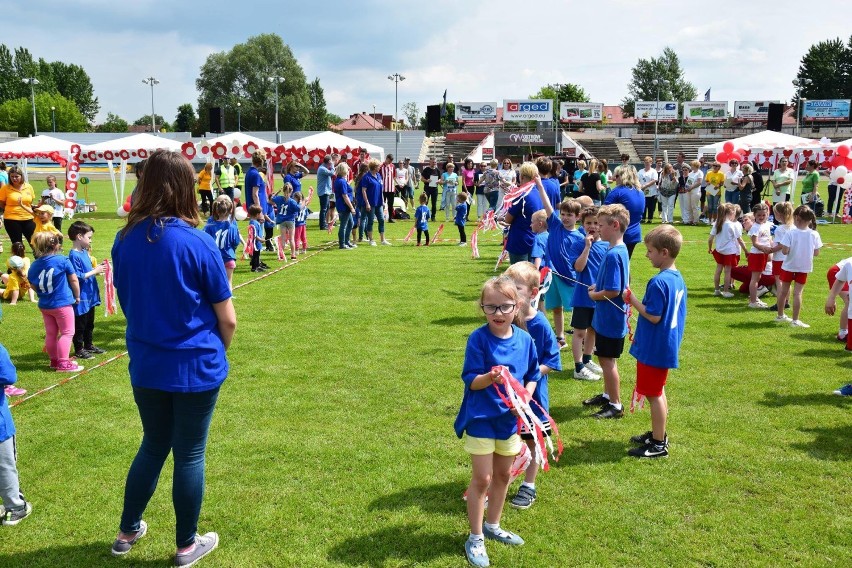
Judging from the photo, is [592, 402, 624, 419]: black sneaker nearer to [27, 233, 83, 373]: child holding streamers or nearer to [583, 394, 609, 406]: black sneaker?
[583, 394, 609, 406]: black sneaker

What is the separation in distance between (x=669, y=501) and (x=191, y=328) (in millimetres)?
3080

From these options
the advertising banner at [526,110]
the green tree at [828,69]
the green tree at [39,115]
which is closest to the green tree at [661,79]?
the green tree at [828,69]

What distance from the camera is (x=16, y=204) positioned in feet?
42.6

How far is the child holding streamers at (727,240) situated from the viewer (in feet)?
33.1

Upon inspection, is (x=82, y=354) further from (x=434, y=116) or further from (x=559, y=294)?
(x=434, y=116)

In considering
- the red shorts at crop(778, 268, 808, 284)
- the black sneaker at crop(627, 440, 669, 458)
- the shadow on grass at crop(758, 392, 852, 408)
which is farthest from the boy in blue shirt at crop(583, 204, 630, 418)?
the red shorts at crop(778, 268, 808, 284)

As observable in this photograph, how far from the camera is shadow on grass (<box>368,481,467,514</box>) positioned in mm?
4031

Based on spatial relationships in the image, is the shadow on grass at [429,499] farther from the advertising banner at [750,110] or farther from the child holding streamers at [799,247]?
the advertising banner at [750,110]

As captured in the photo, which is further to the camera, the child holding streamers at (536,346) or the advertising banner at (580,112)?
the advertising banner at (580,112)

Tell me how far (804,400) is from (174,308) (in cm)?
550

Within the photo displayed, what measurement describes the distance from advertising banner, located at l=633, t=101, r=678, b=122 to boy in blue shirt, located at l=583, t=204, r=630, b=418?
6594cm

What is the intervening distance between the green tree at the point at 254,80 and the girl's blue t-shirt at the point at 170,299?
88215mm

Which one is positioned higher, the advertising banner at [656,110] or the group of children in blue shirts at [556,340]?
the advertising banner at [656,110]

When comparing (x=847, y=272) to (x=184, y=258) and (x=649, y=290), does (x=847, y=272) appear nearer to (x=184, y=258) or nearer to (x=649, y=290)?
(x=649, y=290)
